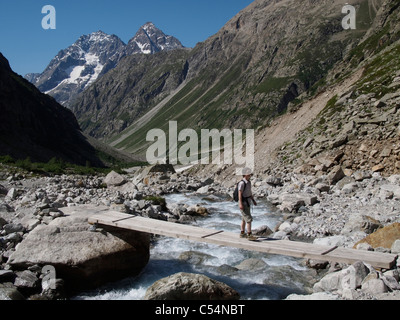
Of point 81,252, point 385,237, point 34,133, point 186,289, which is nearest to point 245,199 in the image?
point 186,289

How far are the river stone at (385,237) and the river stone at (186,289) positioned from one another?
5411 mm

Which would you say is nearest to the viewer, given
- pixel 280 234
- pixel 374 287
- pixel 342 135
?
pixel 374 287

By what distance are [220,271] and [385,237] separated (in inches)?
237

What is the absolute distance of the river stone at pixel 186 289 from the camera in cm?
940

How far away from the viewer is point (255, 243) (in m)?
10.9

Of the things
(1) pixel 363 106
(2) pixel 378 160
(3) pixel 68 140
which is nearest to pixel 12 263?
Result: (2) pixel 378 160

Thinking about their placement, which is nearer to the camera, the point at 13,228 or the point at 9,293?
the point at 9,293

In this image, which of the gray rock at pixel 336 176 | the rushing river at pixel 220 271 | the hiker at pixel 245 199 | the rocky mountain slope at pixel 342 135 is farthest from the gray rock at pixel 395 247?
the gray rock at pixel 336 176

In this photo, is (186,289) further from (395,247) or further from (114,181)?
(114,181)

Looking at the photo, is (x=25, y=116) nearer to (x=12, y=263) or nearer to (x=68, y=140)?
(x=68, y=140)

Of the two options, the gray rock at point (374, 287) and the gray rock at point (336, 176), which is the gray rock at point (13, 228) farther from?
the gray rock at point (336, 176)

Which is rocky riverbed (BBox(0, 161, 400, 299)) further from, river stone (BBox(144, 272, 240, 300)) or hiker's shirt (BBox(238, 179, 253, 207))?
hiker's shirt (BBox(238, 179, 253, 207))
